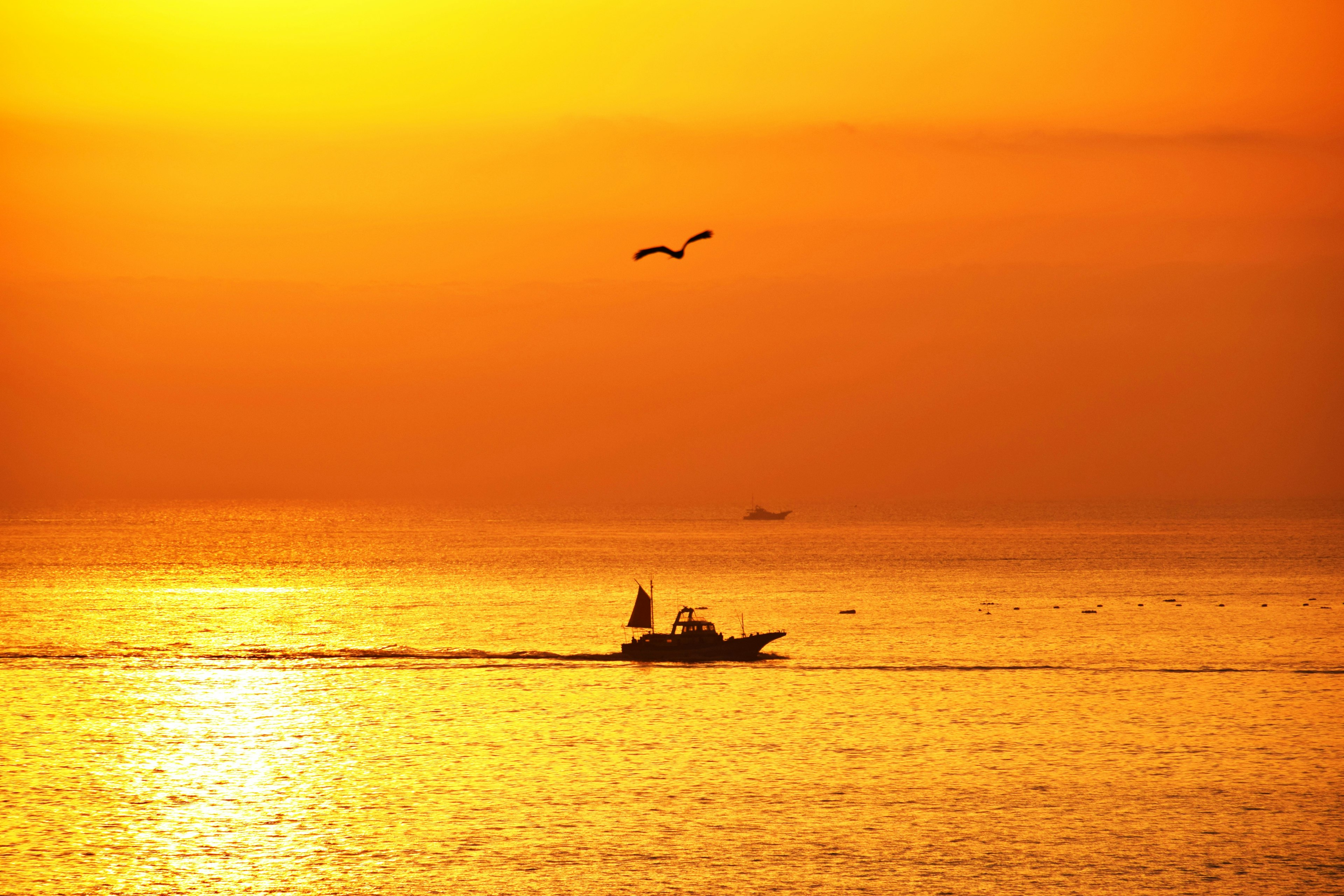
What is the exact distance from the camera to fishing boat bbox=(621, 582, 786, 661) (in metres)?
101

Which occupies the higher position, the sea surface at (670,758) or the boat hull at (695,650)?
the boat hull at (695,650)

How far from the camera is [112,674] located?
95.9 meters

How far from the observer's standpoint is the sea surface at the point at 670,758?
49.8 meters

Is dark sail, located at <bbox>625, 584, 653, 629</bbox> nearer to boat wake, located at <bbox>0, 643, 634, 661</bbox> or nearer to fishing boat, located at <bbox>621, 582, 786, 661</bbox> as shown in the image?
fishing boat, located at <bbox>621, 582, 786, 661</bbox>

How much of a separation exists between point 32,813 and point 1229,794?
4725cm

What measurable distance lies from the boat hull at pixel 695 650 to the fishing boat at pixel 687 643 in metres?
0.02

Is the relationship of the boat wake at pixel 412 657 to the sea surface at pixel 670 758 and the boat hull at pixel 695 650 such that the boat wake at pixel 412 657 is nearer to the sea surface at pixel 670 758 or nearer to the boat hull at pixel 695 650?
the boat hull at pixel 695 650

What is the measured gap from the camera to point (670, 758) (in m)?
67.4

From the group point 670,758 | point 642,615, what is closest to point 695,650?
point 642,615

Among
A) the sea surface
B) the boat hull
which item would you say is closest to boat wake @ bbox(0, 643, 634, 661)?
the sea surface

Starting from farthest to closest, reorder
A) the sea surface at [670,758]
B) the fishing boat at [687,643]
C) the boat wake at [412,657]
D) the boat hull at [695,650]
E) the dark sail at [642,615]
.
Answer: the dark sail at [642,615] < the fishing boat at [687,643] < the boat hull at [695,650] < the boat wake at [412,657] < the sea surface at [670,758]

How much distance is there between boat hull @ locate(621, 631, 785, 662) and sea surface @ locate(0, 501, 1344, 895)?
4.19 ft

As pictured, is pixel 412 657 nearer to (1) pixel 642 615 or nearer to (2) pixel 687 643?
(1) pixel 642 615

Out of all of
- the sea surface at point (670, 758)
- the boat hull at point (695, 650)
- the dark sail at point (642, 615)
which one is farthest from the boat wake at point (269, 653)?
the dark sail at point (642, 615)
